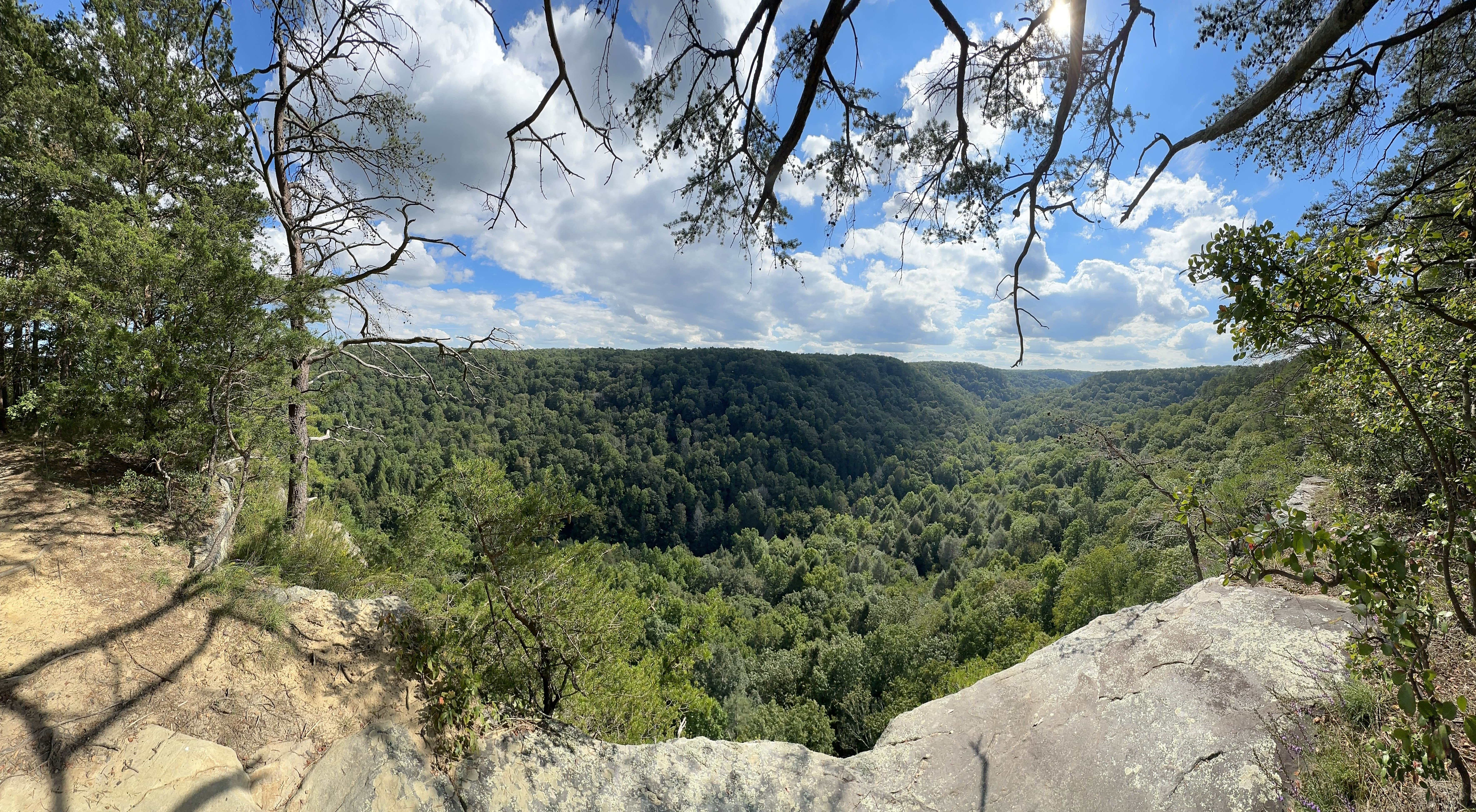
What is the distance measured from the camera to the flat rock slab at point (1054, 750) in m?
4.04

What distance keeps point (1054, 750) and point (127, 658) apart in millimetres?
7836

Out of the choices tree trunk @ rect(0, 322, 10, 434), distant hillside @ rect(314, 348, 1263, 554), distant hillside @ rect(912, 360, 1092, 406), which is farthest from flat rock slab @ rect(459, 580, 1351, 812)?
distant hillside @ rect(912, 360, 1092, 406)

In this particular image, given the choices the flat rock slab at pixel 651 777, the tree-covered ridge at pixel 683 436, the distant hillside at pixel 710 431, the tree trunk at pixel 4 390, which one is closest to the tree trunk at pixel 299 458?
the tree trunk at pixel 4 390

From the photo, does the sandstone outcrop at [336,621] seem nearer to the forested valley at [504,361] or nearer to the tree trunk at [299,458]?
the forested valley at [504,361]

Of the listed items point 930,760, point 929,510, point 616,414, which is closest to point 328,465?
point 616,414

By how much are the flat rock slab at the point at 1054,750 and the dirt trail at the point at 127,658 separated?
135cm

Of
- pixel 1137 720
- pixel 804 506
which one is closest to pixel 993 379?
pixel 804 506

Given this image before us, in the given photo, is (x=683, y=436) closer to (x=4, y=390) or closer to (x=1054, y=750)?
(x=4, y=390)

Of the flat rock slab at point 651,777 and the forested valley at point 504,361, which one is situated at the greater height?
the forested valley at point 504,361

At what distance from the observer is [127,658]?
327 cm

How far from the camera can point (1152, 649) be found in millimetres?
6078

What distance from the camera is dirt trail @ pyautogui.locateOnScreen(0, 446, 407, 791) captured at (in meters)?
2.78

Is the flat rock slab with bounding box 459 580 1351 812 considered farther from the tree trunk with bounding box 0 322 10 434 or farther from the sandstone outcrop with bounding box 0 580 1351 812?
the tree trunk with bounding box 0 322 10 434

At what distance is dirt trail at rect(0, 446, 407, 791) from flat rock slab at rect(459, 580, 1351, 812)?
1.35 meters
